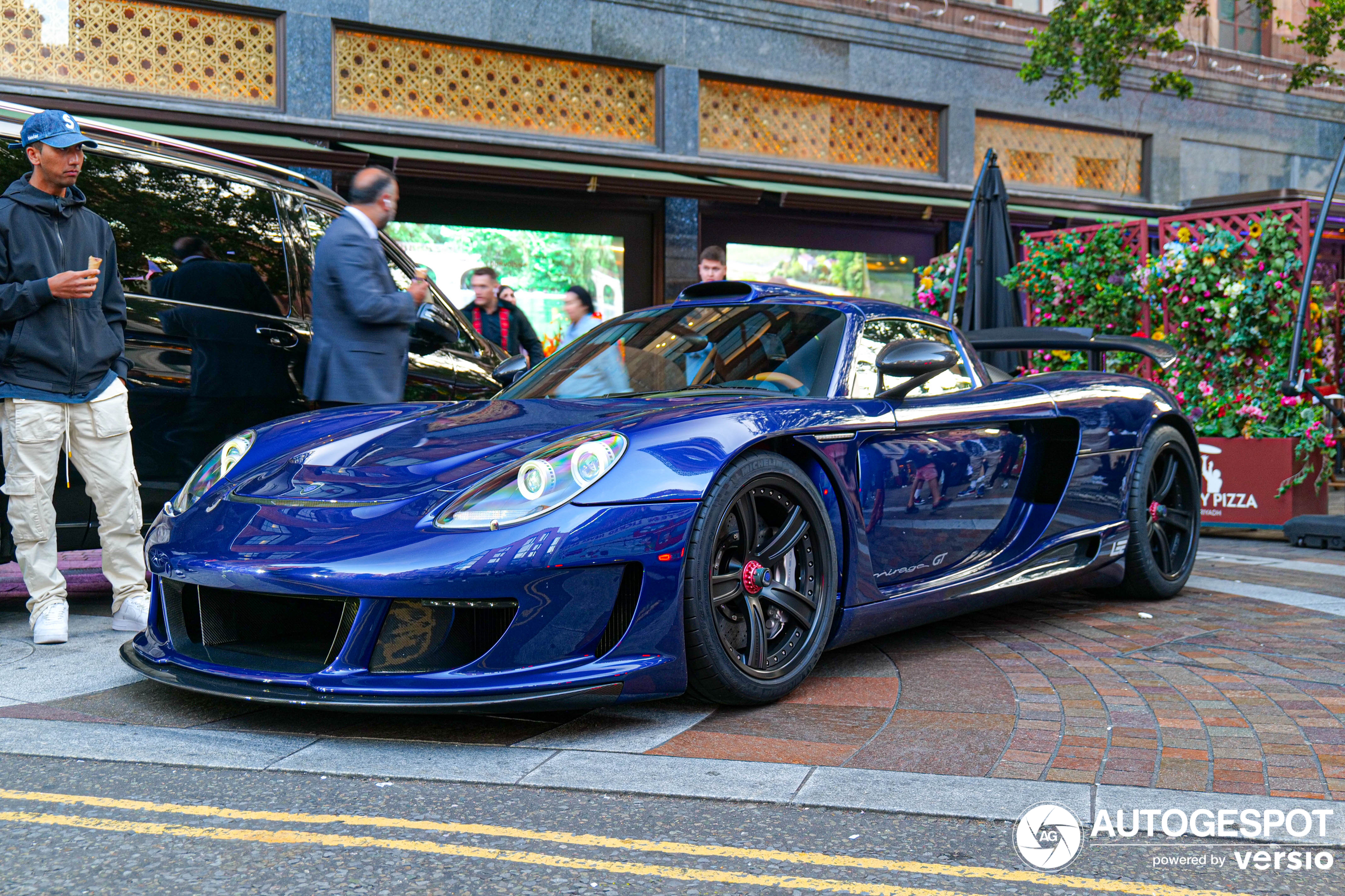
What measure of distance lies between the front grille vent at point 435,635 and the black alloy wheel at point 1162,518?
10.4ft

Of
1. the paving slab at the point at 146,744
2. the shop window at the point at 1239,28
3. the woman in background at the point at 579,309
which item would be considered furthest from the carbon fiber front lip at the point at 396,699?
the shop window at the point at 1239,28

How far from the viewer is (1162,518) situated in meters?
5.69

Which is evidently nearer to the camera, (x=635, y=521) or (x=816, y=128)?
(x=635, y=521)

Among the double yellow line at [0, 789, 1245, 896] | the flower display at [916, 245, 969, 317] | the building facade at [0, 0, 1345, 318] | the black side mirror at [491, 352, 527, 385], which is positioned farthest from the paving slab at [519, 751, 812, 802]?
the building facade at [0, 0, 1345, 318]

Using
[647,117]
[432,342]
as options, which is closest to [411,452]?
[432,342]

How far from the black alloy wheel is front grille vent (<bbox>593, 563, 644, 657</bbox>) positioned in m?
2.88

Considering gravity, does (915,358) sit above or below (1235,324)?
below

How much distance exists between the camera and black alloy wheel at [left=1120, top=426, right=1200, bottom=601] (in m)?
5.43

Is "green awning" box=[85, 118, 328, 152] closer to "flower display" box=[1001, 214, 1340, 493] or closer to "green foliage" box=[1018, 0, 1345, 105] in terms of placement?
"flower display" box=[1001, 214, 1340, 493]

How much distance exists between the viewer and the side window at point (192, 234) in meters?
4.94

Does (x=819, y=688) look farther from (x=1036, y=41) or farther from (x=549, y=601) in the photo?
(x=1036, y=41)

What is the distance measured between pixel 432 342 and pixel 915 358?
278 cm

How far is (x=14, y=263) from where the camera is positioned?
14.4 ft

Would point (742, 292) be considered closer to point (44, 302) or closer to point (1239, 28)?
point (44, 302)
